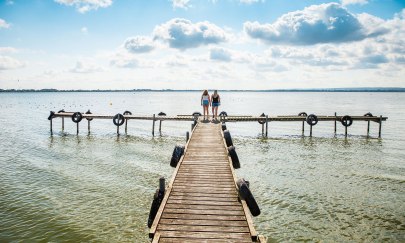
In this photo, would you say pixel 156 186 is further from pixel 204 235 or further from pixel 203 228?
pixel 204 235

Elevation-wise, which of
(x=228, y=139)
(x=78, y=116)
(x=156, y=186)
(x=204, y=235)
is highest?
(x=78, y=116)

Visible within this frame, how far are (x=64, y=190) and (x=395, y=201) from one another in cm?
1442

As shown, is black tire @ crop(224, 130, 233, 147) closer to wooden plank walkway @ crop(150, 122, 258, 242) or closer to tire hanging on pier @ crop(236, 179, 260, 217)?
wooden plank walkway @ crop(150, 122, 258, 242)

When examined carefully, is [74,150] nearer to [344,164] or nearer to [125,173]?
[125,173]

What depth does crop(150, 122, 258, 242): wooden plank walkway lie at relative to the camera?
6.47 metres

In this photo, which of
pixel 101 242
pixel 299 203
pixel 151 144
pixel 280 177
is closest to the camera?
pixel 101 242

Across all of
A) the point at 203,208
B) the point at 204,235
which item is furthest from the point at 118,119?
the point at 204,235

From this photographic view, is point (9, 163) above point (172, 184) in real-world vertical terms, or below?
below

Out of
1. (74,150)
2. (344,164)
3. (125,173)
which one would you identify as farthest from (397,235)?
(74,150)

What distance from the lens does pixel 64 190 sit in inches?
514

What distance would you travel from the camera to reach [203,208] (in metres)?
7.81

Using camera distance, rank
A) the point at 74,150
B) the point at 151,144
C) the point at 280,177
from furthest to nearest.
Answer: the point at 151,144
the point at 74,150
the point at 280,177

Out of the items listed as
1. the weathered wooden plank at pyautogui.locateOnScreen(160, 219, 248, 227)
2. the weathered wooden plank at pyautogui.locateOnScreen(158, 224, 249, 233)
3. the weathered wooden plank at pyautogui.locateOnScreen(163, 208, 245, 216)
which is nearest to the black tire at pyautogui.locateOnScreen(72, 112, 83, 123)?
the weathered wooden plank at pyautogui.locateOnScreen(163, 208, 245, 216)

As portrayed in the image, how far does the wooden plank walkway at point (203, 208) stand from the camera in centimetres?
647
